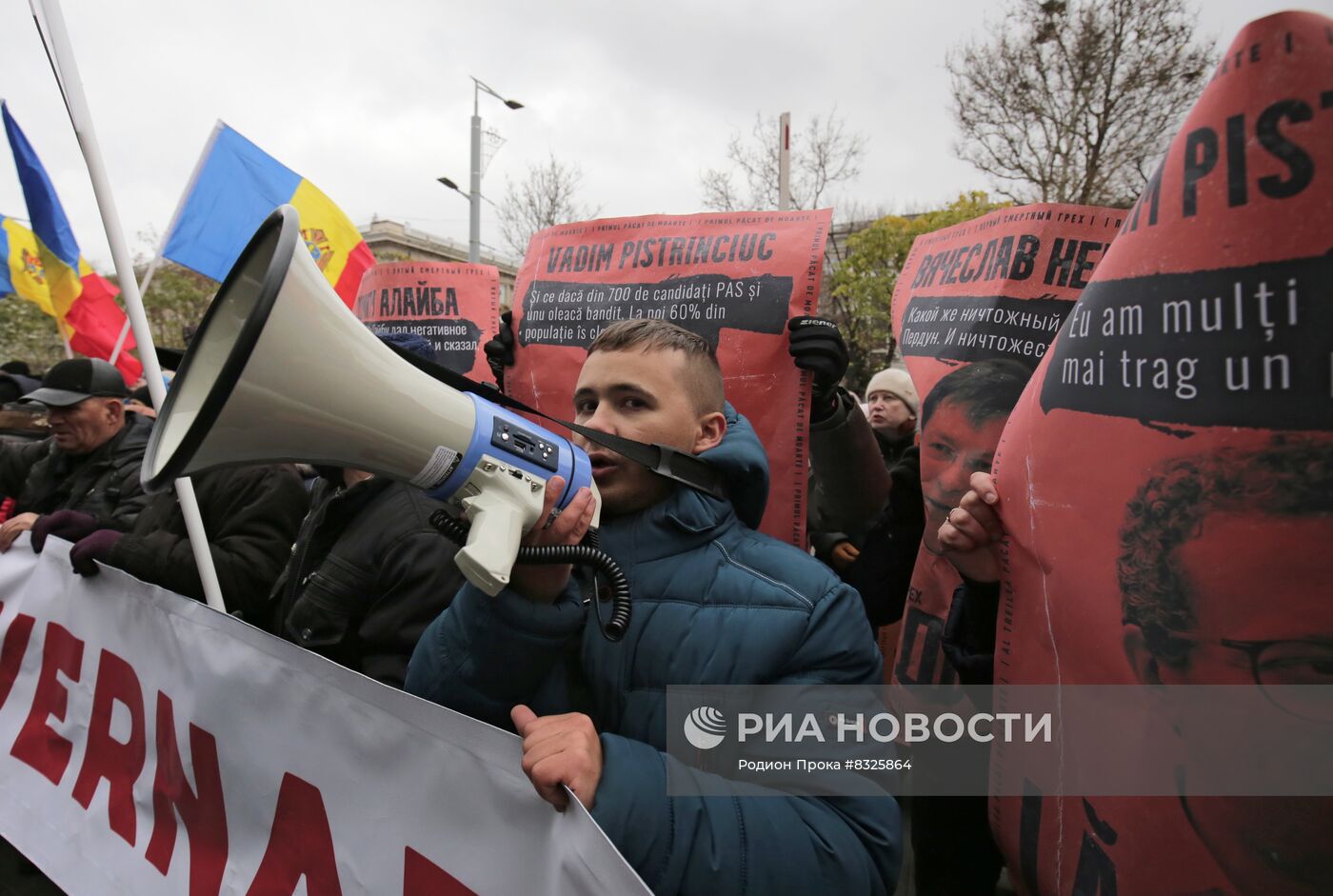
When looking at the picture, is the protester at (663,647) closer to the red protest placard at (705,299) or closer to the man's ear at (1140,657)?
the man's ear at (1140,657)

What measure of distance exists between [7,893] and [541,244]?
2890mm

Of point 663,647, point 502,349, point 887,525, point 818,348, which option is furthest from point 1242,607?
point 502,349

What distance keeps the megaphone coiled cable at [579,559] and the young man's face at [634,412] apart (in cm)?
25

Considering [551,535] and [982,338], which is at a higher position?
[982,338]

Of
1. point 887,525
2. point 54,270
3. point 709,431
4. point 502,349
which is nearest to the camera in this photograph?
point 709,431

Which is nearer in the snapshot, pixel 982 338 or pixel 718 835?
pixel 718 835

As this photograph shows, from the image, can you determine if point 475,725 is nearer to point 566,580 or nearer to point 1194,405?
point 566,580

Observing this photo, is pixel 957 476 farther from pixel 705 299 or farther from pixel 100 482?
pixel 100 482

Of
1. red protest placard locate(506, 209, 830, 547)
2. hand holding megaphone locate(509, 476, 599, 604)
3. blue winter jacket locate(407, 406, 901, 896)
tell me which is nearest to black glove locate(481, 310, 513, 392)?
red protest placard locate(506, 209, 830, 547)

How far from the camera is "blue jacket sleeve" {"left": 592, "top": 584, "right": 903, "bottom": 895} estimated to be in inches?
37.2

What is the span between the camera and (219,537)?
237 cm

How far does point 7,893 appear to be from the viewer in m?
2.54

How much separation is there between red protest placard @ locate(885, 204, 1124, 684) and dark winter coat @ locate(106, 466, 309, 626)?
75.9 inches

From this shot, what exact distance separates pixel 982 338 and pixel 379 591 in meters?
1.53
